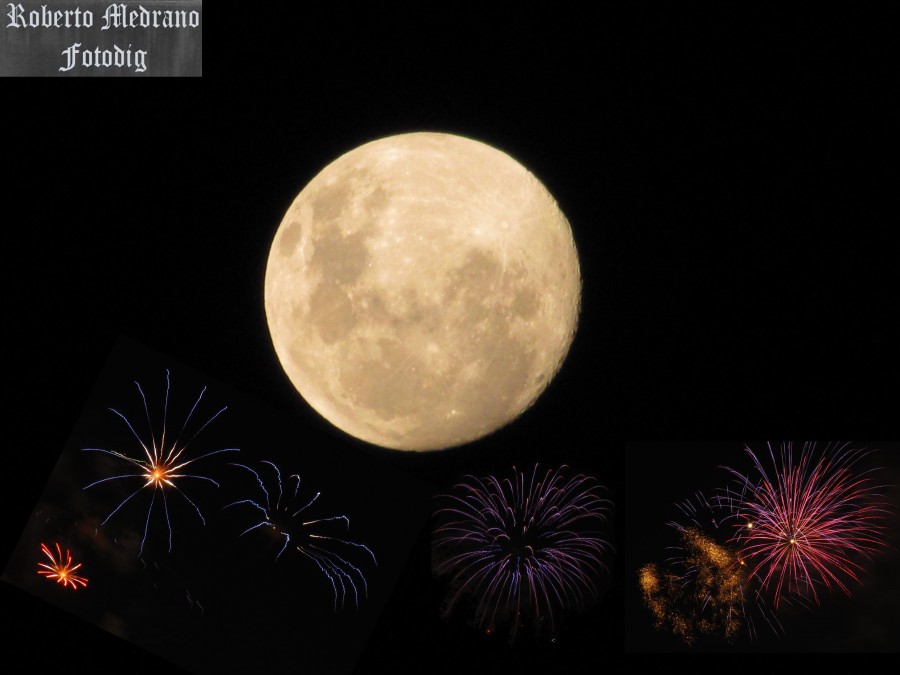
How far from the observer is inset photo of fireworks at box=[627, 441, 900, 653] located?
35.0 feet

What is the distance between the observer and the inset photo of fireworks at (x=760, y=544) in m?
10.7

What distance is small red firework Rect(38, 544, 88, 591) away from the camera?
10500mm

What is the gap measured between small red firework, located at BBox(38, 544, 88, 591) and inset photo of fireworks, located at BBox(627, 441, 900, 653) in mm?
6719

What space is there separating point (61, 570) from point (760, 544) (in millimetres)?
8539

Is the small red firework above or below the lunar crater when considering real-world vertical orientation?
below

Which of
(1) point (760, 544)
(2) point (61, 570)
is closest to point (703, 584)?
(1) point (760, 544)

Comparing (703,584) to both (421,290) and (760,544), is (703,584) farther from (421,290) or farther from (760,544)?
(421,290)

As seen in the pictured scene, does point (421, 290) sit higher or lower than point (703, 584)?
higher

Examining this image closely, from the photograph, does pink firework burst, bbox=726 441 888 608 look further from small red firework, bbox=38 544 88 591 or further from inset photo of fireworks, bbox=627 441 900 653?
small red firework, bbox=38 544 88 591

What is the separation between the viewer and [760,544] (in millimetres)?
10781

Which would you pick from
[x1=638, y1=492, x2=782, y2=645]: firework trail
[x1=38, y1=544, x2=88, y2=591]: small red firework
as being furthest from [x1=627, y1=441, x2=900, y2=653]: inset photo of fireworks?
[x1=38, y1=544, x2=88, y2=591]: small red firework

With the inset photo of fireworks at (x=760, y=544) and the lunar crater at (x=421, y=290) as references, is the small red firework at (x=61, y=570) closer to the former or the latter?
the lunar crater at (x=421, y=290)

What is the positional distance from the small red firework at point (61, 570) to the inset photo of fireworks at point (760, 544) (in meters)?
6.72

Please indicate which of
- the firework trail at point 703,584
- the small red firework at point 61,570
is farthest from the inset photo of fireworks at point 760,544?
the small red firework at point 61,570
